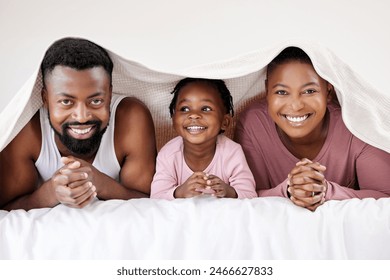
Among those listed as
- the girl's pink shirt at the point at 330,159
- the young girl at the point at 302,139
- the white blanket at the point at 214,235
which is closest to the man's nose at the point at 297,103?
the young girl at the point at 302,139

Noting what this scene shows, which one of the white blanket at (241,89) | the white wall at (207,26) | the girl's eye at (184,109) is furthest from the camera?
the white wall at (207,26)

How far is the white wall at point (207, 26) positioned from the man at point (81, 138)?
0.77 meters

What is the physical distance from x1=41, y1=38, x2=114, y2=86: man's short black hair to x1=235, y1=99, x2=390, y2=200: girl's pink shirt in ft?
1.16

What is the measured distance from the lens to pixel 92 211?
100 cm

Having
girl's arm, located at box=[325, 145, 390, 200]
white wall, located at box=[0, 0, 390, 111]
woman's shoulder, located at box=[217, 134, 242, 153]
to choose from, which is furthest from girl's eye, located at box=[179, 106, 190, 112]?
white wall, located at box=[0, 0, 390, 111]

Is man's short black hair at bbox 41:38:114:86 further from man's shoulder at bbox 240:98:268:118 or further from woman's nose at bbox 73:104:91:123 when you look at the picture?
man's shoulder at bbox 240:98:268:118

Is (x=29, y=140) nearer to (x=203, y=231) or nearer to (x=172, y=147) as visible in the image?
(x=172, y=147)

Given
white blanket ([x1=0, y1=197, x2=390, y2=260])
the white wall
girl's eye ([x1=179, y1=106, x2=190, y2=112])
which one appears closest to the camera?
white blanket ([x1=0, y1=197, x2=390, y2=260])

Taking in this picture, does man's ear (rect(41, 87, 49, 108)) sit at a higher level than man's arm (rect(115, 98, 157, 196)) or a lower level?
higher

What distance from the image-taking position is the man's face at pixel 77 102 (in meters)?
1.11

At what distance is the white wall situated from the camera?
1973 millimetres

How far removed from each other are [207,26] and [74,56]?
0.95 m

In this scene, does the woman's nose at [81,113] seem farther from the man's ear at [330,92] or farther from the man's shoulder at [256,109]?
the man's ear at [330,92]

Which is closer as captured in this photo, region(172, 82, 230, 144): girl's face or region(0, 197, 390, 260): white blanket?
region(0, 197, 390, 260): white blanket
